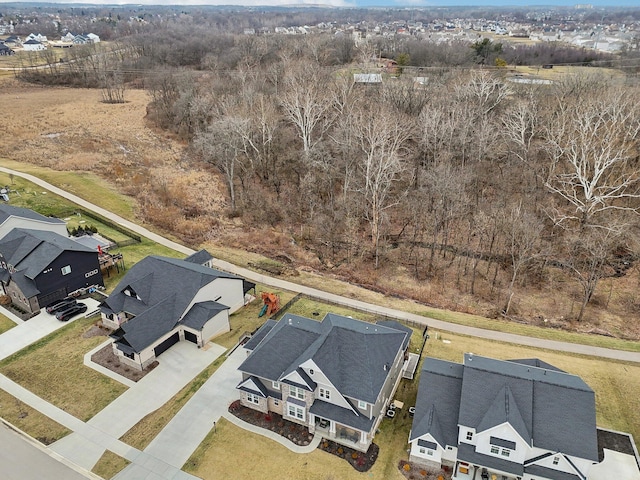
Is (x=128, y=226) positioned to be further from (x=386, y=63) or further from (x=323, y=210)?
(x=386, y=63)

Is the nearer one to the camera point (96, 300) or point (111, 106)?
point (96, 300)

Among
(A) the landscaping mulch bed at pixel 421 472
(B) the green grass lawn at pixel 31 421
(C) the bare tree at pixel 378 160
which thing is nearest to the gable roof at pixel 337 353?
(A) the landscaping mulch bed at pixel 421 472

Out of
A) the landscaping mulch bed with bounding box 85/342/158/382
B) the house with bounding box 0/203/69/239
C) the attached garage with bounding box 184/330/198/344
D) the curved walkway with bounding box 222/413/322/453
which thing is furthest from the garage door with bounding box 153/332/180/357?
the house with bounding box 0/203/69/239

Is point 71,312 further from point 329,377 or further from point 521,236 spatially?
point 521,236

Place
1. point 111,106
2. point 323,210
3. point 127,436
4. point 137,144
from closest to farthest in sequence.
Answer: point 127,436
point 323,210
point 137,144
point 111,106

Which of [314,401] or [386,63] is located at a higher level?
[386,63]

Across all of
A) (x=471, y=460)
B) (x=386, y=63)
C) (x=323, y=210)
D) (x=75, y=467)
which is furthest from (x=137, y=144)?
(x=471, y=460)

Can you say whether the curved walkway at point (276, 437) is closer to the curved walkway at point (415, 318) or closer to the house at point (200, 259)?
the curved walkway at point (415, 318)
